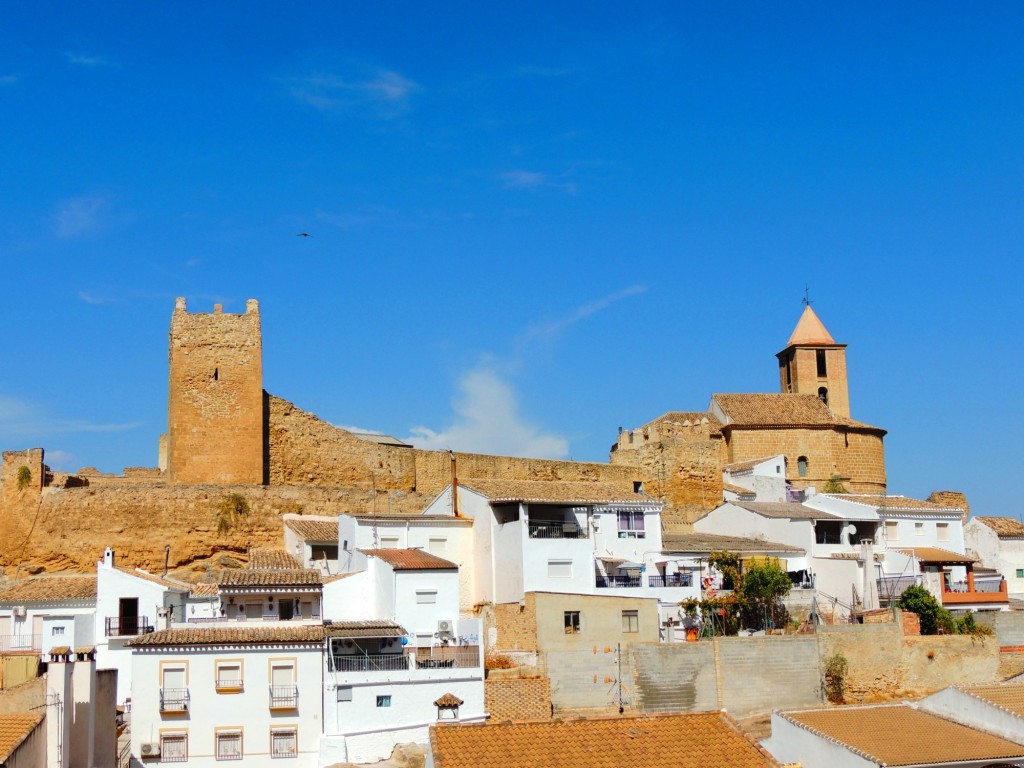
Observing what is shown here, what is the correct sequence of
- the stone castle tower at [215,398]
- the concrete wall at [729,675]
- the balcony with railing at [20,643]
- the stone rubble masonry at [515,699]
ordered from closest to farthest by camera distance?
the stone rubble masonry at [515,699] → the concrete wall at [729,675] → the balcony with railing at [20,643] → the stone castle tower at [215,398]

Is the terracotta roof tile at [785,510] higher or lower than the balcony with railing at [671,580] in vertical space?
higher

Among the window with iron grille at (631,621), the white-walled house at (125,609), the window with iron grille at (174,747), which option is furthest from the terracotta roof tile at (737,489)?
the window with iron grille at (174,747)

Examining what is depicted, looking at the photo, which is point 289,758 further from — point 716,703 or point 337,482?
point 337,482

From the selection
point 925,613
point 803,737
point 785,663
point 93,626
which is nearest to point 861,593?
point 925,613

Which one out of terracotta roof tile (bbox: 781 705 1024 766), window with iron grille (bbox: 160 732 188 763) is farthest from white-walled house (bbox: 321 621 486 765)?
terracotta roof tile (bbox: 781 705 1024 766)

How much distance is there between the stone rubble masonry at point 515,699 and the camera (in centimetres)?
3241

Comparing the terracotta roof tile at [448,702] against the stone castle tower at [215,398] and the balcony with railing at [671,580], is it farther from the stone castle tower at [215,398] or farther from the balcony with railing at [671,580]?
the stone castle tower at [215,398]

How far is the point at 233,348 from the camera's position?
4800cm

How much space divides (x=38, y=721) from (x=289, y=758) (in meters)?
7.88

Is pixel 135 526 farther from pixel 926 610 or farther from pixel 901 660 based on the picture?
pixel 926 610

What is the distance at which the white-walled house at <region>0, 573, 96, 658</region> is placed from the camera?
36281mm

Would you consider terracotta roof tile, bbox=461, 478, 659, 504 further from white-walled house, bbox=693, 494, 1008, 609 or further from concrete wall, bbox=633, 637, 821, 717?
concrete wall, bbox=633, 637, 821, 717

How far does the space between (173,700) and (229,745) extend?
1.66 meters

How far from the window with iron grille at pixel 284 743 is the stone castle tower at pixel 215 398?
58.7 feet
